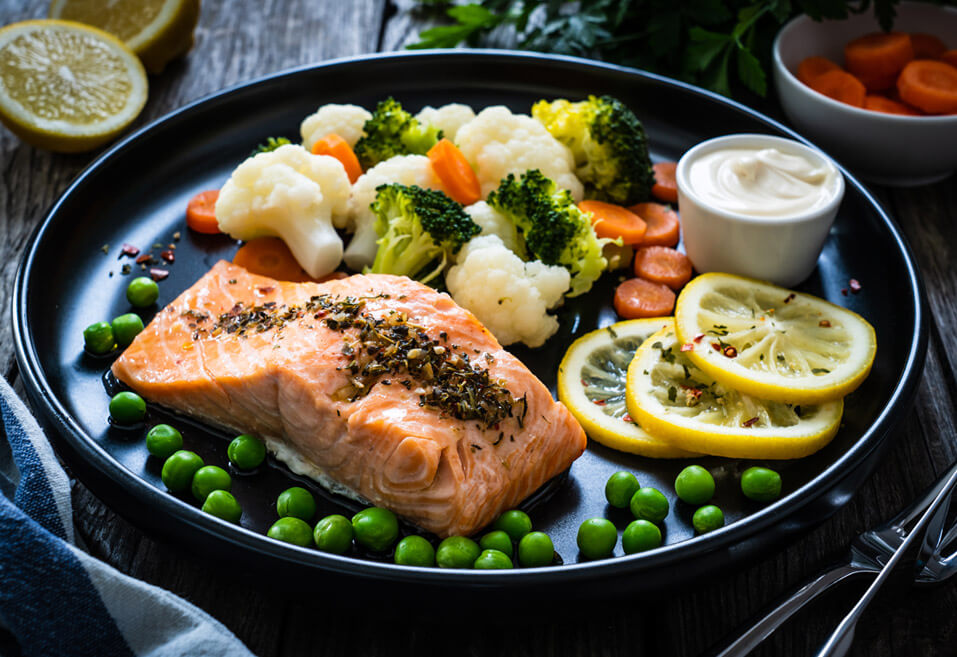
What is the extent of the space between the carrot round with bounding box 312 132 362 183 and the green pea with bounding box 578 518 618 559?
243cm

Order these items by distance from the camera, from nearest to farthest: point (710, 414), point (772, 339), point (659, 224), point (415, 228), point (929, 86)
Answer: point (710, 414) < point (772, 339) < point (415, 228) < point (659, 224) < point (929, 86)

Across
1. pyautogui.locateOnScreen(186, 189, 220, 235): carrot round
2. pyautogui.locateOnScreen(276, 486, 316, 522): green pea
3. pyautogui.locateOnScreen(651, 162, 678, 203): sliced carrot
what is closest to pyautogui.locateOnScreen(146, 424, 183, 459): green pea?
pyautogui.locateOnScreen(276, 486, 316, 522): green pea

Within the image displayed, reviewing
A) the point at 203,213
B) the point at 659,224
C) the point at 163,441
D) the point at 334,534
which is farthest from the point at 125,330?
the point at 659,224

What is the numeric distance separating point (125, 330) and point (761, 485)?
2.68 meters

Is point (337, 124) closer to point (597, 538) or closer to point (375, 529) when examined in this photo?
point (375, 529)

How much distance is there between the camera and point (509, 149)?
4543mm

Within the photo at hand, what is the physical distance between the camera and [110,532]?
10.8 ft

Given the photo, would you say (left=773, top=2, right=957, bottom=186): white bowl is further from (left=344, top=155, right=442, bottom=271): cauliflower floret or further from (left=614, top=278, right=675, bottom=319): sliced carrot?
(left=344, top=155, right=442, bottom=271): cauliflower floret

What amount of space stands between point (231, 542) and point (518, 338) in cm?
169

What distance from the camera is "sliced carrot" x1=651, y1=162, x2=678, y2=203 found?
483 cm

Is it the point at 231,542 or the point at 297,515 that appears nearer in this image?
the point at 231,542

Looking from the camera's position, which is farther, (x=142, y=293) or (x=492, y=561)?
(x=142, y=293)

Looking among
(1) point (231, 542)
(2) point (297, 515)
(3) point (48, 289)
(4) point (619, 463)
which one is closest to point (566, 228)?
(4) point (619, 463)

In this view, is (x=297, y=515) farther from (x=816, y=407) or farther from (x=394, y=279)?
(x=816, y=407)
